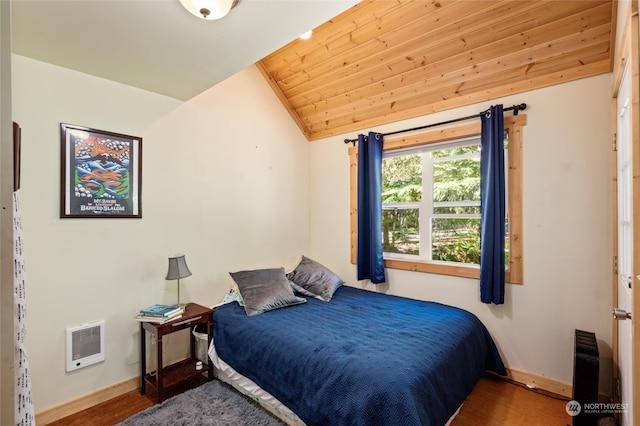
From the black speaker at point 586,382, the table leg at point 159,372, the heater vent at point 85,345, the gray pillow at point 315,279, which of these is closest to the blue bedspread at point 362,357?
the gray pillow at point 315,279

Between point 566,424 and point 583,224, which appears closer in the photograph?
point 566,424

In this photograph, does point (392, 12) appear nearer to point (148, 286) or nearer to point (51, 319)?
point (148, 286)

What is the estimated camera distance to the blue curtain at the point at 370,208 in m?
3.31

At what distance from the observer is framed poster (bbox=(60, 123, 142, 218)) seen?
2.18 meters

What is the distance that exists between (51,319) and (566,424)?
3.54m

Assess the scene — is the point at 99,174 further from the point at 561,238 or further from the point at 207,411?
the point at 561,238

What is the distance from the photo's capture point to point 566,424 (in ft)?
6.57

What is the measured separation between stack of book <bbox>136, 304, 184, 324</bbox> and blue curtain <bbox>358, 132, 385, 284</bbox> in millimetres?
1874

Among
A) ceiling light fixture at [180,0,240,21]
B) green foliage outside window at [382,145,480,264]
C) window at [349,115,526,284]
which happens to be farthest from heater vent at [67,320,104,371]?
green foliage outside window at [382,145,480,264]

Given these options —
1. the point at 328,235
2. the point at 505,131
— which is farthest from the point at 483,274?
the point at 328,235

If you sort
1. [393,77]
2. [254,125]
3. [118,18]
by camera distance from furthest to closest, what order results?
[254,125]
[393,77]
[118,18]

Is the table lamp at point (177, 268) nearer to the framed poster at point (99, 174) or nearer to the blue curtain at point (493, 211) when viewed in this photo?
the framed poster at point (99, 174)

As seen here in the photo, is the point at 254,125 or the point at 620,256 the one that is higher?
the point at 254,125

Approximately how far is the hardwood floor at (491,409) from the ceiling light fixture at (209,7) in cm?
259
